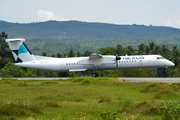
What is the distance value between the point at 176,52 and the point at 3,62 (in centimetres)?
4509

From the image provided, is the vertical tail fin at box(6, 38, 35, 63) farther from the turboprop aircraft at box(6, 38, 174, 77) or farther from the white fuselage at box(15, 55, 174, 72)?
the white fuselage at box(15, 55, 174, 72)

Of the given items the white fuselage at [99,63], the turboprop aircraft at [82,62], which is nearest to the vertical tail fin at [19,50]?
the turboprop aircraft at [82,62]

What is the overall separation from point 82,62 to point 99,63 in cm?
241

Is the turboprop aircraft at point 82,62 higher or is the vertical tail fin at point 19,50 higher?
the vertical tail fin at point 19,50

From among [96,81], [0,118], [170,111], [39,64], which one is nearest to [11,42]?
[39,64]

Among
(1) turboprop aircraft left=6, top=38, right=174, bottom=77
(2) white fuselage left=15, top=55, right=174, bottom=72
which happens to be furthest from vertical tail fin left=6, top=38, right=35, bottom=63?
(2) white fuselage left=15, top=55, right=174, bottom=72

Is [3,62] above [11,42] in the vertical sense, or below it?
below

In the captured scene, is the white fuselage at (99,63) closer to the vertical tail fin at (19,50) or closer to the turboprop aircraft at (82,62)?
the turboprop aircraft at (82,62)

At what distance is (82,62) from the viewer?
34531 millimetres

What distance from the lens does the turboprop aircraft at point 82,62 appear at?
3422 centimetres

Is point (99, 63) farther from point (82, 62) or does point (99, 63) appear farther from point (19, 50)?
point (19, 50)

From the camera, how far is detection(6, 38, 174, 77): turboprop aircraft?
112ft

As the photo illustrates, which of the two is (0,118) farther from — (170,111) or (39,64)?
(39,64)

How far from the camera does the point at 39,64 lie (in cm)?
3472
